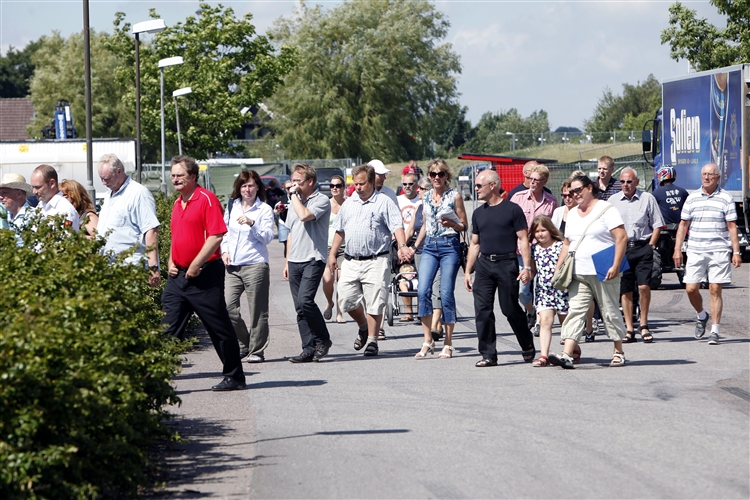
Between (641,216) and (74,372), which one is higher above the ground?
(641,216)

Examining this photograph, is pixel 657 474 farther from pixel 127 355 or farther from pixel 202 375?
pixel 202 375

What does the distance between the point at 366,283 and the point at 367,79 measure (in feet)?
176

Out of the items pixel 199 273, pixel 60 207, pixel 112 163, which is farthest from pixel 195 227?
pixel 60 207

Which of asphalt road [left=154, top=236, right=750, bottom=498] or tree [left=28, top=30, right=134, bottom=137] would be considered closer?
asphalt road [left=154, top=236, right=750, bottom=498]

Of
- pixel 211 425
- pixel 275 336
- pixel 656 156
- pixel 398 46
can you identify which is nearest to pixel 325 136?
pixel 398 46

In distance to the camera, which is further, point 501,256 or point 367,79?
point 367,79

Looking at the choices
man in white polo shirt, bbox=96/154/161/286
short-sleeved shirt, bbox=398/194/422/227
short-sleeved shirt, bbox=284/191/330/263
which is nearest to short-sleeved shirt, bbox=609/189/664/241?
short-sleeved shirt, bbox=398/194/422/227

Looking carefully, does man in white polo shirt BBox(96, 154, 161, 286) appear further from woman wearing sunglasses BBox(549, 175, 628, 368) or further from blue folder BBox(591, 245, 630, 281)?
blue folder BBox(591, 245, 630, 281)

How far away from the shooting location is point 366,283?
10.8 m

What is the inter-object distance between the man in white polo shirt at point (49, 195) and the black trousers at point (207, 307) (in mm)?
1288

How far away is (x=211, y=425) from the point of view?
7.47 meters

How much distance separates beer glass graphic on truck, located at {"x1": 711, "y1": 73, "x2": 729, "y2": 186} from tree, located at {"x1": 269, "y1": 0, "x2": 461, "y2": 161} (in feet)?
142

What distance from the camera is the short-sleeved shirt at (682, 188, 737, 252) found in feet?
37.3

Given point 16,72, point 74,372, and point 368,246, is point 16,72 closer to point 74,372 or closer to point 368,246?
point 368,246
